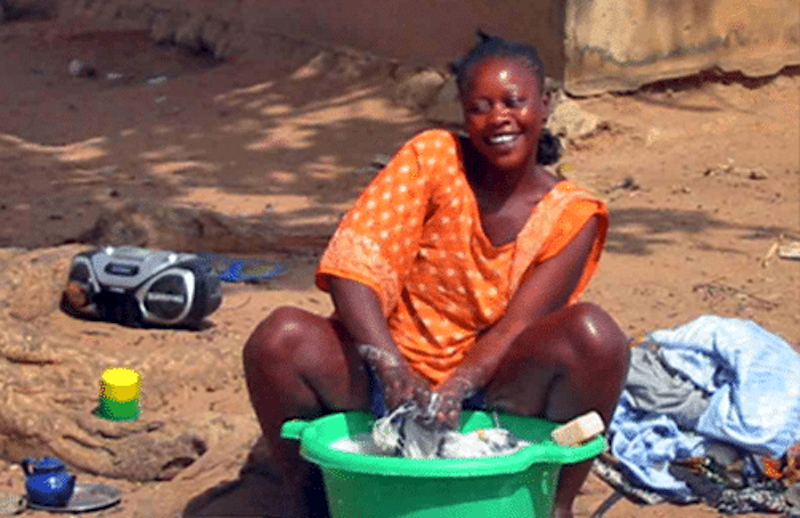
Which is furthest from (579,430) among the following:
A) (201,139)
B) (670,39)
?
(201,139)

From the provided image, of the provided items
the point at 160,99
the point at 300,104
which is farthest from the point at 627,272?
the point at 160,99

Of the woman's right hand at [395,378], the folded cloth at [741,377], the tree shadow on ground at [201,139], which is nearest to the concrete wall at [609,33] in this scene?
the tree shadow on ground at [201,139]

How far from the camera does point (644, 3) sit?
7883mm

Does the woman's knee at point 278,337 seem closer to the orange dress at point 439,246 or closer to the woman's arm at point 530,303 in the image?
the orange dress at point 439,246

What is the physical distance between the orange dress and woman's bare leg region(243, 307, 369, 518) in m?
0.14

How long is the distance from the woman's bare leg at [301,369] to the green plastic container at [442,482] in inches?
8.5

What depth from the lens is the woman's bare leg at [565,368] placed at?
3301 millimetres

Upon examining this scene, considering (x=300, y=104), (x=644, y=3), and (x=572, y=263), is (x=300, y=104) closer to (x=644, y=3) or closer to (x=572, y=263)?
(x=644, y=3)

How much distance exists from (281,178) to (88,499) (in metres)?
3.80

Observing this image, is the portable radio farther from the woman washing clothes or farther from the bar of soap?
the bar of soap

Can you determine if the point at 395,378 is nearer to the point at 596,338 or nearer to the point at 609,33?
the point at 596,338

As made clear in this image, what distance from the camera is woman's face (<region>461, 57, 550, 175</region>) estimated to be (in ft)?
11.3

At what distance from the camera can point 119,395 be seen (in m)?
4.17

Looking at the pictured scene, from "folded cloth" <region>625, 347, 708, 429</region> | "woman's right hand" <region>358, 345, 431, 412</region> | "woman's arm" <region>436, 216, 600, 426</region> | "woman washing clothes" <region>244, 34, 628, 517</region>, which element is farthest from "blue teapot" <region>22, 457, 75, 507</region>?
"folded cloth" <region>625, 347, 708, 429</region>
